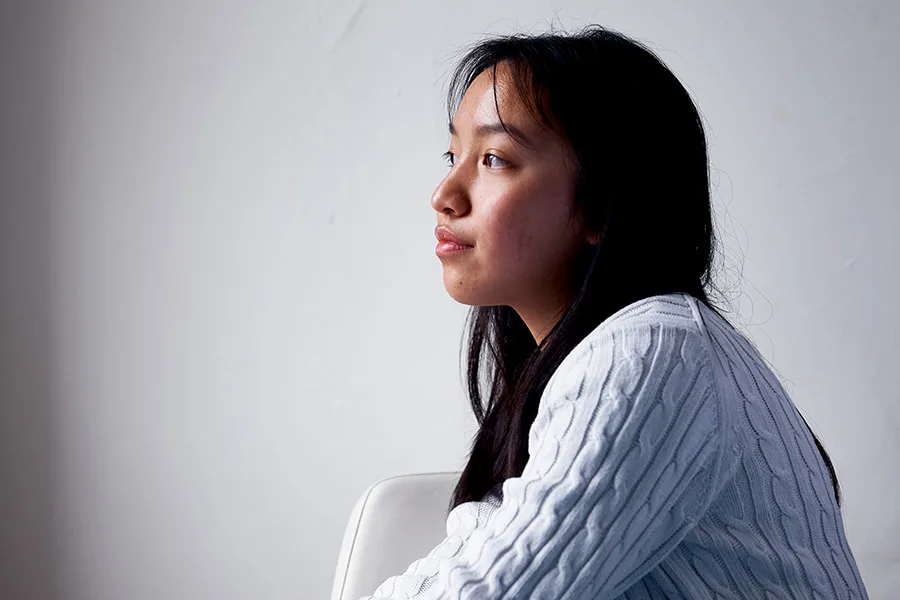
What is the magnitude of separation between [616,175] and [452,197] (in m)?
0.17

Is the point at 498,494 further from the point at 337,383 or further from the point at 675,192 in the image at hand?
the point at 337,383

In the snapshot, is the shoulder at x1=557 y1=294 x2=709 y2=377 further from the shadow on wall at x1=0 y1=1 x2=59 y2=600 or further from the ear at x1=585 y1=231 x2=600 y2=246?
the shadow on wall at x1=0 y1=1 x2=59 y2=600

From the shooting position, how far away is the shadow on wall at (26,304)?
1.81 m

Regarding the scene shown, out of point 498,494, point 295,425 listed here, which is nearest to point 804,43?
point 498,494

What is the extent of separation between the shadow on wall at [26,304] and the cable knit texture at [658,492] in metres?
1.27

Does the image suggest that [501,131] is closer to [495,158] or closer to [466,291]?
[495,158]

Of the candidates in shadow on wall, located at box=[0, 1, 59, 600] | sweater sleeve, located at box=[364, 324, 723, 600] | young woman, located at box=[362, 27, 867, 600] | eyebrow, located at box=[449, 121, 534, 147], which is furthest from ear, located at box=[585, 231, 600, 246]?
shadow on wall, located at box=[0, 1, 59, 600]

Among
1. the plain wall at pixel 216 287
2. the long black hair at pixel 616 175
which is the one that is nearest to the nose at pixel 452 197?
the long black hair at pixel 616 175

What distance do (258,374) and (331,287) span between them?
0.22 m

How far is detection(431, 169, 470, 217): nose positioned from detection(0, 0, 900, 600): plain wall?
738 mm

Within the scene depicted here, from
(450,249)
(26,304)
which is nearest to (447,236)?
(450,249)

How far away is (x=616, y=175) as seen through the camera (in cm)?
98

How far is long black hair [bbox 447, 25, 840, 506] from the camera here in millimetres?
962

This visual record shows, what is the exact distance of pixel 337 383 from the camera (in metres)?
1.79
